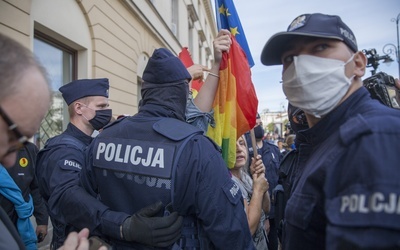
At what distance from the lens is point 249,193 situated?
272 centimetres

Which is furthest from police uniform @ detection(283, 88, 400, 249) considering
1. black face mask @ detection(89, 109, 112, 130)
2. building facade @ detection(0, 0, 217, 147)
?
building facade @ detection(0, 0, 217, 147)

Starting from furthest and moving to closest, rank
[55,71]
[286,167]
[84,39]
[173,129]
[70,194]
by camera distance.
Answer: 1. [84,39]
2. [55,71]
3. [286,167]
4. [70,194]
5. [173,129]

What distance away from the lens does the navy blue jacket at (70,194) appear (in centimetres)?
168

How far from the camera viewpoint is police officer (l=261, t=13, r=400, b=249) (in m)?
0.83

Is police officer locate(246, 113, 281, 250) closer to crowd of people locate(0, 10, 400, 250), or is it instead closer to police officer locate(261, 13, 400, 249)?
crowd of people locate(0, 10, 400, 250)

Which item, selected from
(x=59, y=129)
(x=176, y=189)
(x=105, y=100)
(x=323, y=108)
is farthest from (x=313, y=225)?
(x=59, y=129)

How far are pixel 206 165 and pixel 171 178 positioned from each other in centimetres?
20

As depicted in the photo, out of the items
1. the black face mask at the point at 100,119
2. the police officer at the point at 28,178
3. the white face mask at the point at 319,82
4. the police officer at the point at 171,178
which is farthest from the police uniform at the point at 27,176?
the white face mask at the point at 319,82

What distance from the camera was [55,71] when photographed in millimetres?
5047

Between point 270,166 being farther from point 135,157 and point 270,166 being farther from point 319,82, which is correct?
point 319,82

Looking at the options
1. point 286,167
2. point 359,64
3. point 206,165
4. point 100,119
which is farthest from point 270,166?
point 359,64

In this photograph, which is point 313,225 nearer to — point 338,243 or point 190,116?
point 338,243

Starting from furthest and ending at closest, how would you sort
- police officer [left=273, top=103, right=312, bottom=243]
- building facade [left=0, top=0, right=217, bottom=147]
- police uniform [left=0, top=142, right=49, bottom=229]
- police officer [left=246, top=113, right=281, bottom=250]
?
building facade [left=0, top=0, right=217, bottom=147]
police officer [left=246, top=113, right=281, bottom=250]
police uniform [left=0, top=142, right=49, bottom=229]
police officer [left=273, top=103, right=312, bottom=243]

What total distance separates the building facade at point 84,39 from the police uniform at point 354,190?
2.39m
